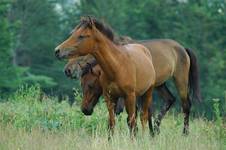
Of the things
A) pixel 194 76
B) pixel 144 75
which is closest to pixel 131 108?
pixel 144 75

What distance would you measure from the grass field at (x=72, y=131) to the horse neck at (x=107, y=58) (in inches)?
33.3

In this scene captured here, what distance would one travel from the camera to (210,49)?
49.1 m

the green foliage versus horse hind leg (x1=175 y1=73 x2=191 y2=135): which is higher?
the green foliage

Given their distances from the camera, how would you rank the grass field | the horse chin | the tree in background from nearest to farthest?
the grass field < the horse chin < the tree in background

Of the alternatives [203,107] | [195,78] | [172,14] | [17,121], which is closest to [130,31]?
[172,14]

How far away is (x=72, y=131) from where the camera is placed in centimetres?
1022

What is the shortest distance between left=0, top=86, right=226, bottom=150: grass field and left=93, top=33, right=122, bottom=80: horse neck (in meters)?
0.85

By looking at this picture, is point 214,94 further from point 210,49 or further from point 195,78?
point 195,78

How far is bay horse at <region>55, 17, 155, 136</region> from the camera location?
9719mm

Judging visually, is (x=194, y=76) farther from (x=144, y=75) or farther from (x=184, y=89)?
(x=144, y=75)

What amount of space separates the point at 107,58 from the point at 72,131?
3.82 feet

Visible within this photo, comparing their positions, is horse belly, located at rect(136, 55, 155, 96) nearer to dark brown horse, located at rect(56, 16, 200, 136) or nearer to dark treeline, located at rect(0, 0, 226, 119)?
dark brown horse, located at rect(56, 16, 200, 136)

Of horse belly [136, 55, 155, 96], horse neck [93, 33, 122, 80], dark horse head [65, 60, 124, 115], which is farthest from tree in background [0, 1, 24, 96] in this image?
horse neck [93, 33, 122, 80]

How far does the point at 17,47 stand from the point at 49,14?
3798 mm
